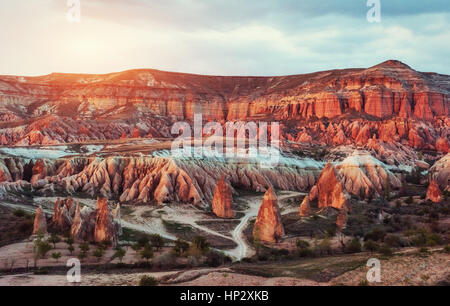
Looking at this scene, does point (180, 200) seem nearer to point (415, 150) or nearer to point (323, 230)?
point (323, 230)

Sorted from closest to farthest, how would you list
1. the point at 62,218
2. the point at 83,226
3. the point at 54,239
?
the point at 54,239 < the point at 83,226 < the point at 62,218

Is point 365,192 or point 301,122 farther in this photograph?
point 301,122

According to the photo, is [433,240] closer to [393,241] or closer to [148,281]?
[393,241]

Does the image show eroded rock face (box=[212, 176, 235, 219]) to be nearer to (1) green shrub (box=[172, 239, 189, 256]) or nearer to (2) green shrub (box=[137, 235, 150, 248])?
(2) green shrub (box=[137, 235, 150, 248])

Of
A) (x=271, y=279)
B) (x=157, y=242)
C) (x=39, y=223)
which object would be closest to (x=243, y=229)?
(x=157, y=242)

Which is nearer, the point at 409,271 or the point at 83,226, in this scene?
the point at 409,271

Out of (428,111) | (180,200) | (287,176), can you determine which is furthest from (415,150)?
(180,200)

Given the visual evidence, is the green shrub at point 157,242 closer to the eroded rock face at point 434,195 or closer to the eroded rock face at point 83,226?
the eroded rock face at point 83,226
